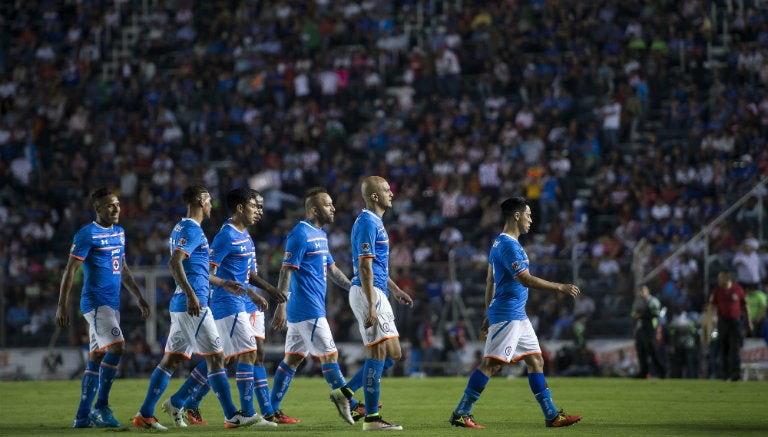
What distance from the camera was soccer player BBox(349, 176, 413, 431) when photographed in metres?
13.0

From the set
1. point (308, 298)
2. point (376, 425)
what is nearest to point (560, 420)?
point (376, 425)

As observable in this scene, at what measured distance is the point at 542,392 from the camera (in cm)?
1343

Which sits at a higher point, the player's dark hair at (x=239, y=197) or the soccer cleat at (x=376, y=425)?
the player's dark hair at (x=239, y=197)

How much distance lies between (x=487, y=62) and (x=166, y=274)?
42.7ft

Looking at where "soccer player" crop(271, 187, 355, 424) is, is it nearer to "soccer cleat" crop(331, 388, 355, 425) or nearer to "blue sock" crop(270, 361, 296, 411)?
"blue sock" crop(270, 361, 296, 411)

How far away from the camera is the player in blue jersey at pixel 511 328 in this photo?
13.4 m

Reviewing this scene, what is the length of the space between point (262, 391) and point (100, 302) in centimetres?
221

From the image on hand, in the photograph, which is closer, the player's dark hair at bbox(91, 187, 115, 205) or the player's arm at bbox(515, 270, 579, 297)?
the player's arm at bbox(515, 270, 579, 297)

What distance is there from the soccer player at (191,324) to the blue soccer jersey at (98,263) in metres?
1.22

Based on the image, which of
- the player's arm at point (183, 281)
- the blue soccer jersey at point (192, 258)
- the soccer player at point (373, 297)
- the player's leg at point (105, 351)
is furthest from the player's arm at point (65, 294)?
the soccer player at point (373, 297)

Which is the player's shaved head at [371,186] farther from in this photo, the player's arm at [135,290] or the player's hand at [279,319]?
the player's arm at [135,290]

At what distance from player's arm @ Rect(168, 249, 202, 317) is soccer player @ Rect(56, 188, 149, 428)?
1568 millimetres

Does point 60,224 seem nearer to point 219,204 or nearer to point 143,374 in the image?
point 219,204

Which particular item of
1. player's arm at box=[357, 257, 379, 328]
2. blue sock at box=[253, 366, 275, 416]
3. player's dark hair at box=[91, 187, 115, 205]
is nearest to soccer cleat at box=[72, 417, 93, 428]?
blue sock at box=[253, 366, 275, 416]
